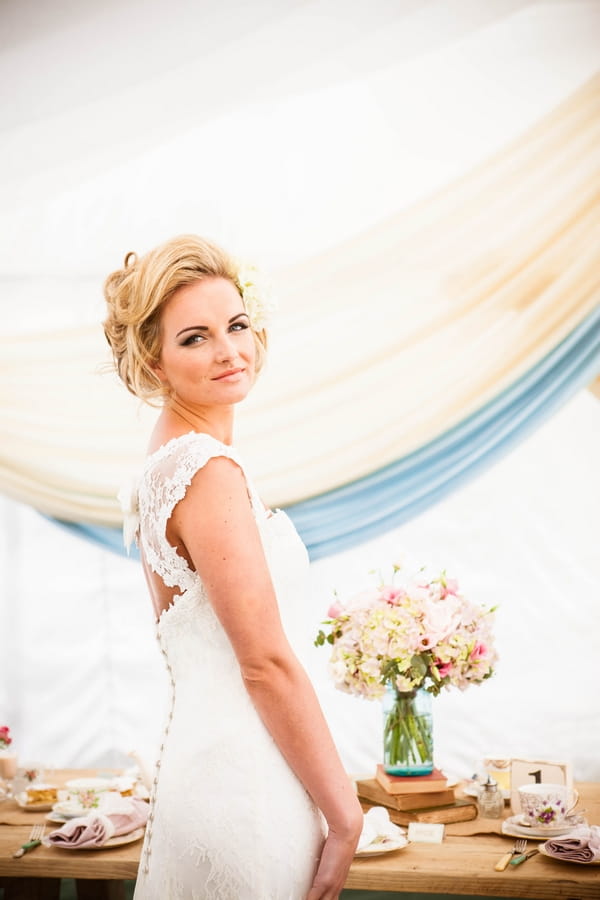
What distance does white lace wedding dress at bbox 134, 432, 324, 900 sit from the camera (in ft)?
4.88

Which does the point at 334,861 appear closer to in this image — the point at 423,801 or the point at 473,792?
the point at 423,801

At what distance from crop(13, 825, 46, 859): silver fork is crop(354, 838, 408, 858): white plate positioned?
0.81 meters

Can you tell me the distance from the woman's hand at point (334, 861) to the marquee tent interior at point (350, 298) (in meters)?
1.93

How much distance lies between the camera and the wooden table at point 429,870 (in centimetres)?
200

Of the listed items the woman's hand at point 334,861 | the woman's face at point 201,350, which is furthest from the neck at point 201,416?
the woman's hand at point 334,861

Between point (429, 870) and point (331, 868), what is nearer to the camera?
point (331, 868)

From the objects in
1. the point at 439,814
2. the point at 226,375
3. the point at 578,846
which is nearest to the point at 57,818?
the point at 439,814

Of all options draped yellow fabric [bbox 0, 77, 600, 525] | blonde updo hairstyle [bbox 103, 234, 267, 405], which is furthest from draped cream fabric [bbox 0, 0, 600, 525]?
blonde updo hairstyle [bbox 103, 234, 267, 405]

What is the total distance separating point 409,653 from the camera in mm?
2406

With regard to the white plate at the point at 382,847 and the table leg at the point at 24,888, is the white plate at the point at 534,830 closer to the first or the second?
the white plate at the point at 382,847

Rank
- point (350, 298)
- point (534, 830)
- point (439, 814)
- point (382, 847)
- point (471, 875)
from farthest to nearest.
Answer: point (350, 298) → point (439, 814) → point (534, 830) → point (382, 847) → point (471, 875)

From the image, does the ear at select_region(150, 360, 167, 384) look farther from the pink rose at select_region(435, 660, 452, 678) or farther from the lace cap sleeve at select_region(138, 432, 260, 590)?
the pink rose at select_region(435, 660, 452, 678)

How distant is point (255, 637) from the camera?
56.8 inches

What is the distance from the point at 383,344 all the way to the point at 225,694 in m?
2.07
